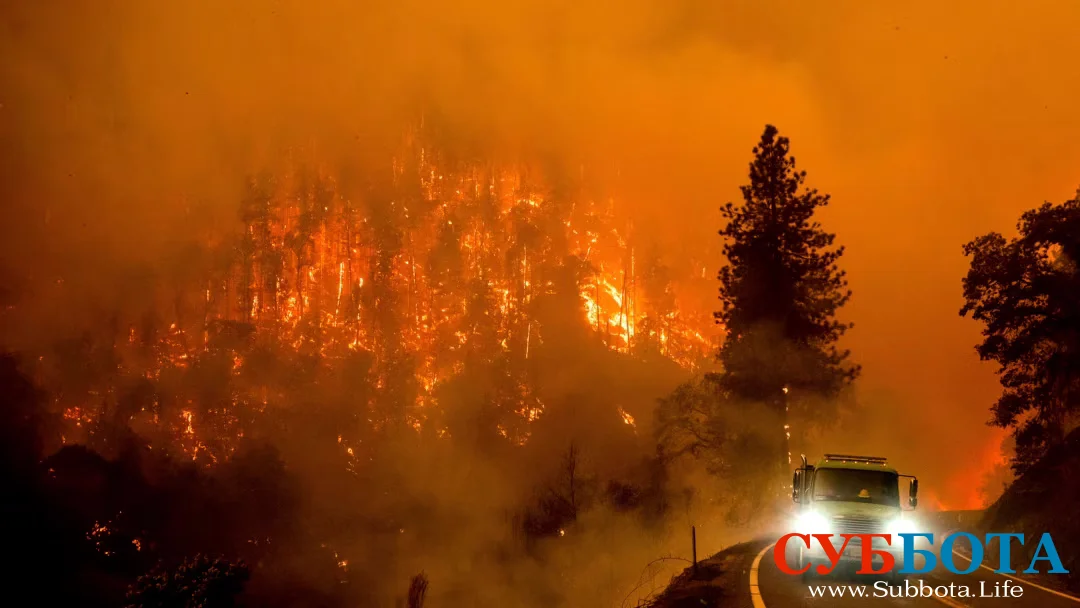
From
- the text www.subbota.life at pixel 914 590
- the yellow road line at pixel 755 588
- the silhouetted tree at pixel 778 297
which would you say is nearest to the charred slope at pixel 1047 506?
the text www.subbota.life at pixel 914 590

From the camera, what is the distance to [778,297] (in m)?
42.9

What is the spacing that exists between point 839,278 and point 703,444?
480 inches

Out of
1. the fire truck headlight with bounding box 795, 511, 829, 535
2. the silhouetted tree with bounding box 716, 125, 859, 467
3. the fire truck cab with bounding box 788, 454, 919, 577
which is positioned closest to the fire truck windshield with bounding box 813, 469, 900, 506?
the fire truck cab with bounding box 788, 454, 919, 577

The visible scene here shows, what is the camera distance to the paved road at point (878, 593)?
1270cm

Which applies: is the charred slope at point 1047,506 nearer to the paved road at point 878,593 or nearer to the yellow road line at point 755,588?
the paved road at point 878,593

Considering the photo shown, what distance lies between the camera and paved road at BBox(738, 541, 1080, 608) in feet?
41.7

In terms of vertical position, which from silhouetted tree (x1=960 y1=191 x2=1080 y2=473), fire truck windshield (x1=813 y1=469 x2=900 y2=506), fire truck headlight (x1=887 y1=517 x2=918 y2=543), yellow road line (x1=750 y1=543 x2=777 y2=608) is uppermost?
silhouetted tree (x1=960 y1=191 x2=1080 y2=473)

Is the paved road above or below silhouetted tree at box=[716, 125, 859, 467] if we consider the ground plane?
below

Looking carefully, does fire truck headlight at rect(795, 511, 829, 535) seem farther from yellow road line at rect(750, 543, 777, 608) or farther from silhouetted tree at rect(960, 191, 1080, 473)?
silhouetted tree at rect(960, 191, 1080, 473)

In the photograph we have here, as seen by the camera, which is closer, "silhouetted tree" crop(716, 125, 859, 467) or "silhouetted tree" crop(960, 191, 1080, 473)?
"silhouetted tree" crop(960, 191, 1080, 473)

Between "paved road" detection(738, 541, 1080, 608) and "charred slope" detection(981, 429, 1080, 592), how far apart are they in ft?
6.65

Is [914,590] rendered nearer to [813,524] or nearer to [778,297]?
[813,524]

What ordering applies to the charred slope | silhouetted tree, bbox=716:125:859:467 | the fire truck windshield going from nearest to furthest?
the fire truck windshield → the charred slope → silhouetted tree, bbox=716:125:859:467

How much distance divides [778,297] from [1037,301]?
17119mm
